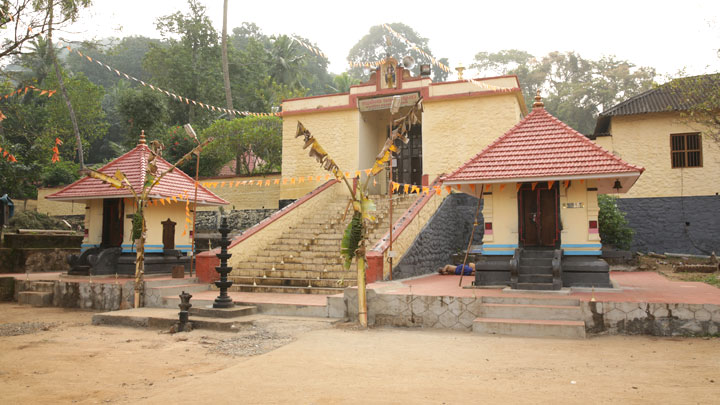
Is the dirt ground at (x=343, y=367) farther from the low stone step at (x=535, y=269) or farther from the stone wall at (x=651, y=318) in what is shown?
the low stone step at (x=535, y=269)

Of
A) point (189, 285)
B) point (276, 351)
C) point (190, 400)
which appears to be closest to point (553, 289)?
point (276, 351)

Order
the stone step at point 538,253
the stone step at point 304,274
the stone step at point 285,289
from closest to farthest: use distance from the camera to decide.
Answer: the stone step at point 538,253 < the stone step at point 285,289 < the stone step at point 304,274

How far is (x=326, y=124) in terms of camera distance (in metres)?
18.9

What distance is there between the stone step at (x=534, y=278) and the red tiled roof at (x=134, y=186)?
8.77m

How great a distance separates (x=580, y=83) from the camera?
34906mm

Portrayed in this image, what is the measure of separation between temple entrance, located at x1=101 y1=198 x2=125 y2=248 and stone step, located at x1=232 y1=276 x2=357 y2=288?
4080 mm

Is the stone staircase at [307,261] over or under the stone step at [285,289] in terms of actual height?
over

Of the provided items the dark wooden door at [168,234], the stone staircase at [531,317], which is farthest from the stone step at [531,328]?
the dark wooden door at [168,234]

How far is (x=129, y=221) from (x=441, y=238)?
869 cm

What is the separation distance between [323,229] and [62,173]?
A: 17403mm

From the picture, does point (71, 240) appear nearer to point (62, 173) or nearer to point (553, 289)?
point (62, 173)

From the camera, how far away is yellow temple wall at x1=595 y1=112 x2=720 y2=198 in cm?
1652

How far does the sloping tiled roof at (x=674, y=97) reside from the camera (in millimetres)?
14883

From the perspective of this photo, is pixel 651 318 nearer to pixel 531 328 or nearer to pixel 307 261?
pixel 531 328
